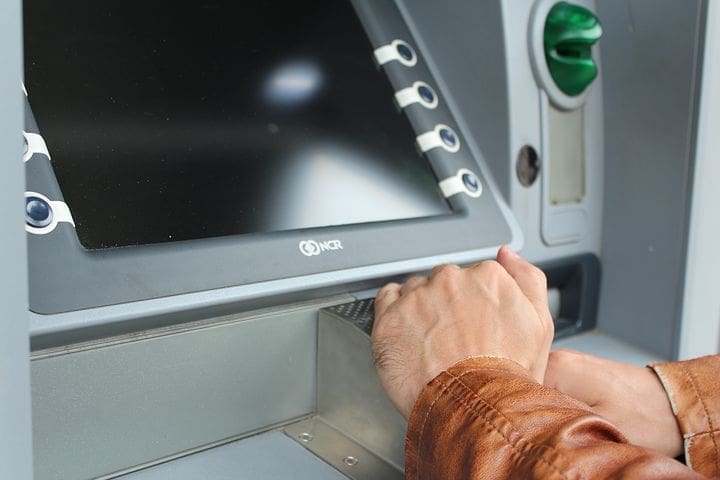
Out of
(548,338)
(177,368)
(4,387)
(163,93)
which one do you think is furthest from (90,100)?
(548,338)

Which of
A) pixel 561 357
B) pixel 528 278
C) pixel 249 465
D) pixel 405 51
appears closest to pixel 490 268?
pixel 528 278

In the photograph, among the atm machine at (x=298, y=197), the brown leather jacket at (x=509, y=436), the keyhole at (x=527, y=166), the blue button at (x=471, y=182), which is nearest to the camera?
the brown leather jacket at (x=509, y=436)

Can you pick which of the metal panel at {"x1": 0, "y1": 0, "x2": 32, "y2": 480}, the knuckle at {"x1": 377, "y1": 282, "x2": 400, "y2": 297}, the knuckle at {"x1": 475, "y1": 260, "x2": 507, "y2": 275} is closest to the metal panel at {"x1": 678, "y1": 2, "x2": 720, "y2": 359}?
the knuckle at {"x1": 475, "y1": 260, "x2": 507, "y2": 275}

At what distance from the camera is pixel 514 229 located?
154 cm

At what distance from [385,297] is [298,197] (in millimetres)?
237

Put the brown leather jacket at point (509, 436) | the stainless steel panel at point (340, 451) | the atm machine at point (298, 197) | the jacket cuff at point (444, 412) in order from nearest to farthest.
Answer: the brown leather jacket at point (509, 436), the jacket cuff at point (444, 412), the atm machine at point (298, 197), the stainless steel panel at point (340, 451)

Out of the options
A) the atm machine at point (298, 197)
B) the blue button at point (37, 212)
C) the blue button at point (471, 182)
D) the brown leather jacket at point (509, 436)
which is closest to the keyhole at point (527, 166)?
the atm machine at point (298, 197)

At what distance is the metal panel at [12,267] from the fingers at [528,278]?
2.37 ft

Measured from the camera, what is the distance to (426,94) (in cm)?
157

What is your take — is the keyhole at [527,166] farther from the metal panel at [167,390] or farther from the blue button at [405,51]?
the metal panel at [167,390]

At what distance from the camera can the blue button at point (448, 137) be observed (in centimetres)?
153

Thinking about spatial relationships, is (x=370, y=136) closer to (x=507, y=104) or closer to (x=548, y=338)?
(x=507, y=104)

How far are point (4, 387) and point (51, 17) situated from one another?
745mm

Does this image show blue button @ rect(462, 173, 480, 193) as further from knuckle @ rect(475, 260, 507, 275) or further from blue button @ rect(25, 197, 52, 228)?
blue button @ rect(25, 197, 52, 228)
